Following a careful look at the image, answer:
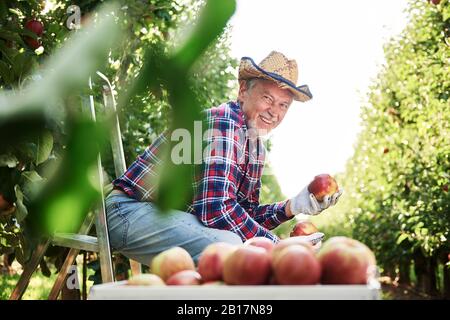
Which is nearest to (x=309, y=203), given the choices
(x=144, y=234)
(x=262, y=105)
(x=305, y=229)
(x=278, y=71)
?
(x=305, y=229)

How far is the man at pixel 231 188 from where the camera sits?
192 cm

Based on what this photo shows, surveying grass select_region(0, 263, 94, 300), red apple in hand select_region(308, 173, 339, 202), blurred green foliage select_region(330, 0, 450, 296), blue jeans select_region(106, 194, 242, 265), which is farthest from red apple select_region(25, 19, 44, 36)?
blurred green foliage select_region(330, 0, 450, 296)

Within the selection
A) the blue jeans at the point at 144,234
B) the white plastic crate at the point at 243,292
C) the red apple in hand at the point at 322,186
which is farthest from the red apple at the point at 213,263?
the red apple in hand at the point at 322,186

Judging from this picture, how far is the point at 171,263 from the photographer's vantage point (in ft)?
3.46

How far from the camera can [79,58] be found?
8.6 inches

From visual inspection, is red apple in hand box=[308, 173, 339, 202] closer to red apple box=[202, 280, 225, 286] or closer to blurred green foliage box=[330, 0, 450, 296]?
red apple box=[202, 280, 225, 286]

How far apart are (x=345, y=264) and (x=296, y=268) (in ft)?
0.25

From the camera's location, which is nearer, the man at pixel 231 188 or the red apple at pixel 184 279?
the red apple at pixel 184 279

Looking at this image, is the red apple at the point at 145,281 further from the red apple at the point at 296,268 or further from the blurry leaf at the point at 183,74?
the blurry leaf at the point at 183,74

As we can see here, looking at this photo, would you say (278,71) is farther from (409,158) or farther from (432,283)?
(432,283)

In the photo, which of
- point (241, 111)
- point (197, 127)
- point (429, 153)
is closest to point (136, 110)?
point (197, 127)

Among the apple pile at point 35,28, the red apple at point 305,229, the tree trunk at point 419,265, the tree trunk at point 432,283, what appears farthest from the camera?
the tree trunk at point 432,283

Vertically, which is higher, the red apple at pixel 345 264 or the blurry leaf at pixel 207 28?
the blurry leaf at pixel 207 28

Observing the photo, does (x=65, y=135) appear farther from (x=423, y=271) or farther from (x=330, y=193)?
(x=423, y=271)
